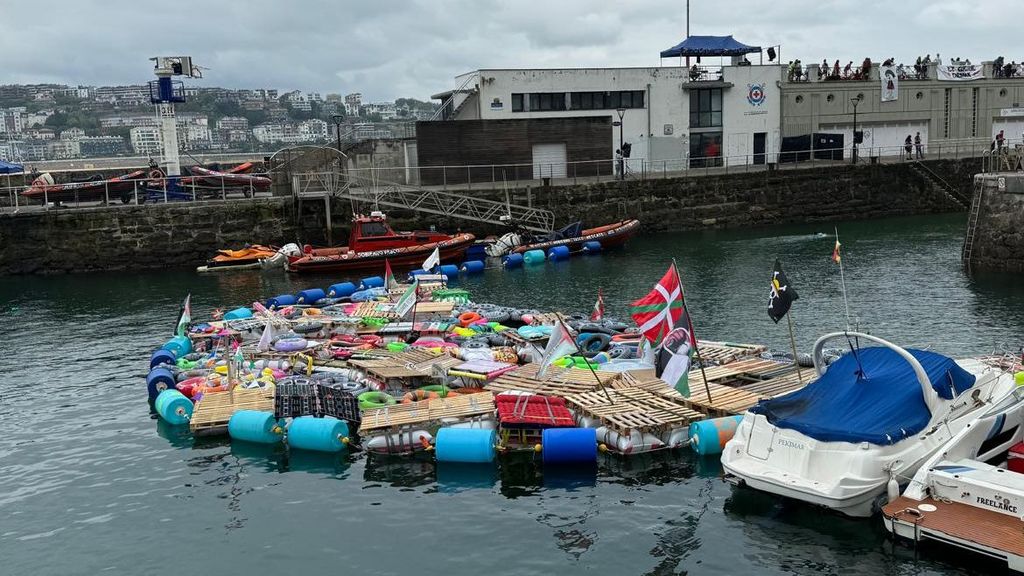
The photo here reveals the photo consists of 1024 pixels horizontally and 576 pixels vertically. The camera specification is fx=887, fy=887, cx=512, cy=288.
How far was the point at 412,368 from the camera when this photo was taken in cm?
2073

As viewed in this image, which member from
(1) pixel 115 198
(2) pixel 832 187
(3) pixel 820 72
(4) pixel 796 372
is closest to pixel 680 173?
(2) pixel 832 187

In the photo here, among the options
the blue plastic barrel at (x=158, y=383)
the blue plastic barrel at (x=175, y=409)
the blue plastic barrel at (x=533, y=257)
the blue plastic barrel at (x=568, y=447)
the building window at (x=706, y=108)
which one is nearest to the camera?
the blue plastic barrel at (x=568, y=447)

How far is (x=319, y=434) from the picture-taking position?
17203 mm

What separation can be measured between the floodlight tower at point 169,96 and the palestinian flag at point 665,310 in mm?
38187

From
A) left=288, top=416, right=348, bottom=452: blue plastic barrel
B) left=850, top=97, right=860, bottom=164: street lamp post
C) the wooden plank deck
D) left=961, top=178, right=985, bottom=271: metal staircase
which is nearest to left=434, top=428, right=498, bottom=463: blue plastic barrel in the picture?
left=288, top=416, right=348, bottom=452: blue plastic barrel

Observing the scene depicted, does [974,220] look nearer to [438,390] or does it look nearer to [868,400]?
[868,400]

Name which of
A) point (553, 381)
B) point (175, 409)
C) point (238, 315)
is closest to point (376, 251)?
point (238, 315)

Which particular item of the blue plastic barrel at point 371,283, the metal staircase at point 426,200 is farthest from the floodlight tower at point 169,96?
the blue plastic barrel at point 371,283

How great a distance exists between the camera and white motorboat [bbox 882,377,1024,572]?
38.5 feet

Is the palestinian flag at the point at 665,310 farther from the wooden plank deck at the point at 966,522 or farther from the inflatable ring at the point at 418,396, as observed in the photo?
the inflatable ring at the point at 418,396

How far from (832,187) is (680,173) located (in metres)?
9.52

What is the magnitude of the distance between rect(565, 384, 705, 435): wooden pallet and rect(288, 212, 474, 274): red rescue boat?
2266 cm

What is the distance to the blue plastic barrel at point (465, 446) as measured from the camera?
16.2 m

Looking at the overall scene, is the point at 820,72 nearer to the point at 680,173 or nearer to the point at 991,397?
the point at 680,173
